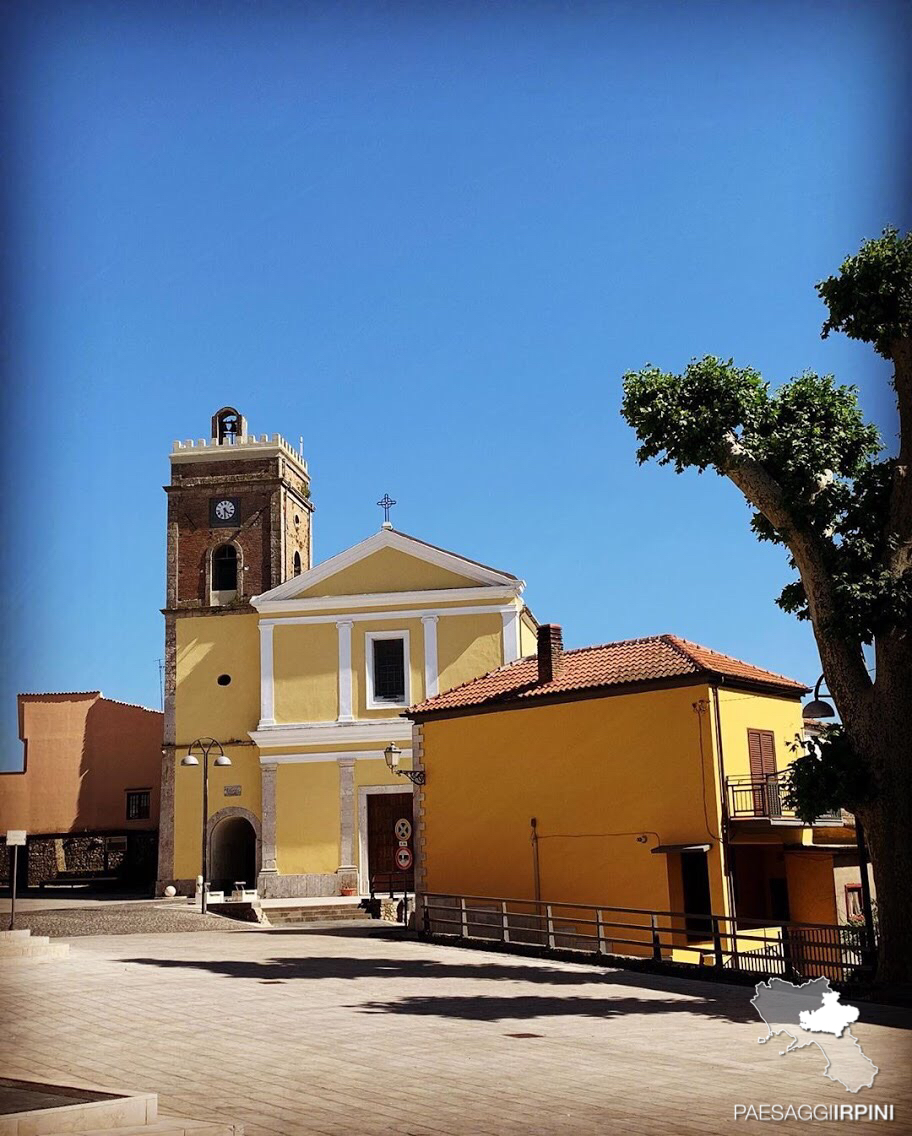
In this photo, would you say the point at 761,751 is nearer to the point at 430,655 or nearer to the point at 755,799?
the point at 755,799

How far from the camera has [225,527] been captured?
39.5 meters

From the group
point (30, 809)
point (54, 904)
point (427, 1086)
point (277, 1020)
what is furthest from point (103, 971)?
point (30, 809)

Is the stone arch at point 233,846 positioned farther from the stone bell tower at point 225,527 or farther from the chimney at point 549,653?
the chimney at point 549,653

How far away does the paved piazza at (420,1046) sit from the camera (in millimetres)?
8461

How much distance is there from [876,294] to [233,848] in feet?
94.5

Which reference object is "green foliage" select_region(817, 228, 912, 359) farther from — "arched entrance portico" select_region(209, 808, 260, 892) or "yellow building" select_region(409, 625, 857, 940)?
"arched entrance portico" select_region(209, 808, 260, 892)

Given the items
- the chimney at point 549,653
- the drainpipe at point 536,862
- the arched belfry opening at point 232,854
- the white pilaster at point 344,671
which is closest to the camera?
the drainpipe at point 536,862

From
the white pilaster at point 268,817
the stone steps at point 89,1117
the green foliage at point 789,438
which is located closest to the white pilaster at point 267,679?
the white pilaster at point 268,817

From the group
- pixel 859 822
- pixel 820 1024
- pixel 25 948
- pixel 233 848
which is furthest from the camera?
pixel 233 848

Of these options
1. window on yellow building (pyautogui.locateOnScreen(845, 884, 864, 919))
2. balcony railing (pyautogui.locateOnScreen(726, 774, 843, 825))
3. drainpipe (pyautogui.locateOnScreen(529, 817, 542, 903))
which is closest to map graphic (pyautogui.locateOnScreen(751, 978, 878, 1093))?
balcony railing (pyautogui.locateOnScreen(726, 774, 843, 825))

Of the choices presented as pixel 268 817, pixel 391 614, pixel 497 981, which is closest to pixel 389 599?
pixel 391 614

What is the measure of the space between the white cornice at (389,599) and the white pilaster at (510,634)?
46cm

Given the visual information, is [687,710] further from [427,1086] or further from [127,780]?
[127,780]

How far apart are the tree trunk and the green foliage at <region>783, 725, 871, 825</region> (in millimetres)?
182
